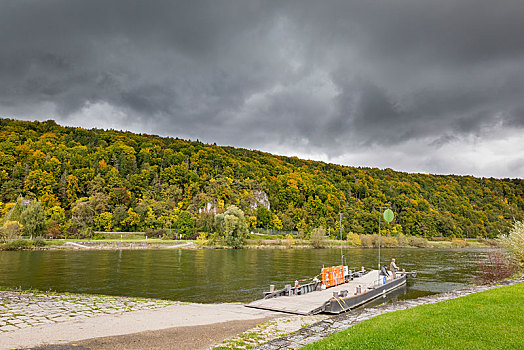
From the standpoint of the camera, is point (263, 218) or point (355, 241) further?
point (263, 218)

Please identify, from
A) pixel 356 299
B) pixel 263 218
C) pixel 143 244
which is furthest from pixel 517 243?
pixel 263 218

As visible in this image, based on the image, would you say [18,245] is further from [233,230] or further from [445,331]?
[445,331]

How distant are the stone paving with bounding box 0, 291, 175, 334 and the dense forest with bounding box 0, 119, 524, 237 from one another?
70.9 m

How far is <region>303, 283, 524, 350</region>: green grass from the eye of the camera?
7.80 metres

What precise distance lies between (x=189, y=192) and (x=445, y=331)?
12488cm

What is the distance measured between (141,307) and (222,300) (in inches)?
287

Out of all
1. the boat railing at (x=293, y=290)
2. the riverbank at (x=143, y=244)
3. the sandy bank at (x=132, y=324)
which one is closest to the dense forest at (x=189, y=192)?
the riverbank at (x=143, y=244)

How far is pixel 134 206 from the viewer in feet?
379

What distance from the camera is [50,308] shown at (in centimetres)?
1355

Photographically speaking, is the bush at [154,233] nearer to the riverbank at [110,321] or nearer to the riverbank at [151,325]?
the riverbank at [110,321]

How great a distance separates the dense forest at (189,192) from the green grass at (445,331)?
84090mm

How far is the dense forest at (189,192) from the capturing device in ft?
337

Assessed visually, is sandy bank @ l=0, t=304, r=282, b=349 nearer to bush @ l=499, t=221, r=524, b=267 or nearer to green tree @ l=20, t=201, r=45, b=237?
bush @ l=499, t=221, r=524, b=267

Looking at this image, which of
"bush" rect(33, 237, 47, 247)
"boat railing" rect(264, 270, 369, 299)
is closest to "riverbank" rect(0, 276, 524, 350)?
"boat railing" rect(264, 270, 369, 299)
